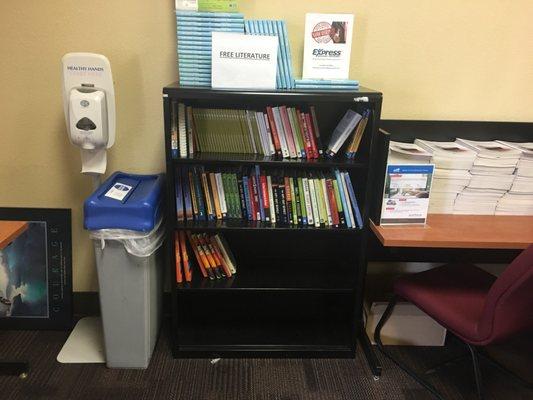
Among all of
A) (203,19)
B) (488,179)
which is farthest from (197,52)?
(488,179)

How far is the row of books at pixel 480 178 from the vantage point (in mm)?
1946

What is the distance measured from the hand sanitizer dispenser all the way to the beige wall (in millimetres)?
275

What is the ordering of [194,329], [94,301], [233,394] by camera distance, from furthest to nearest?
1. [94,301]
2. [194,329]
3. [233,394]

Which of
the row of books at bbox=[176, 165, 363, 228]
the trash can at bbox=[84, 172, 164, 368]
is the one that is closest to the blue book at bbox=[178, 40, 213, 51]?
the row of books at bbox=[176, 165, 363, 228]

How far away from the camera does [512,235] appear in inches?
69.0

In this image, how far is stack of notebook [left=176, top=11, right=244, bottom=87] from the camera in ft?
5.48

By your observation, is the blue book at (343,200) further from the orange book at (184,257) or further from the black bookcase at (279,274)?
the orange book at (184,257)

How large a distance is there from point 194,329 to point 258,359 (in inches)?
14.4

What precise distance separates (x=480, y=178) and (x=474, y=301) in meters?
0.58

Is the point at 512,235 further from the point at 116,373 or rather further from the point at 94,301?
the point at 94,301

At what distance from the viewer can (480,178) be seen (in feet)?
6.46

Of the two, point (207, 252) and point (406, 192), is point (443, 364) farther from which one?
point (207, 252)

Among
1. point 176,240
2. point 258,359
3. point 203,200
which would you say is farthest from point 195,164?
point 258,359

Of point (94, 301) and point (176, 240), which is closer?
point (176, 240)
